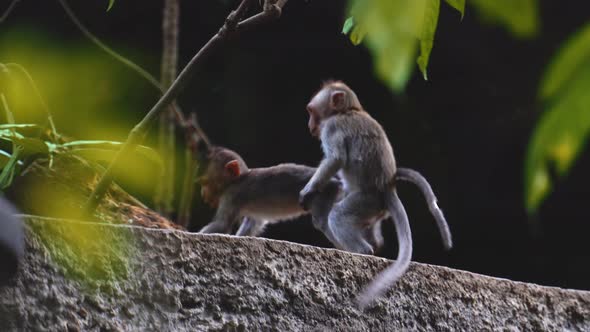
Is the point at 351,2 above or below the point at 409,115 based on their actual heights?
above

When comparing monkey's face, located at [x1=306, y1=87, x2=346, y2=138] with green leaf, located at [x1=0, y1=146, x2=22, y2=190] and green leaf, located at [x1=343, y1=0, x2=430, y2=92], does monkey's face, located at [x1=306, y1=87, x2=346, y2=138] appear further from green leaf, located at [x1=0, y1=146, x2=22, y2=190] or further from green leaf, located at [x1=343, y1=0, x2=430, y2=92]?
green leaf, located at [x1=343, y1=0, x2=430, y2=92]

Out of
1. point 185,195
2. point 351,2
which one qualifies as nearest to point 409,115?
point 185,195

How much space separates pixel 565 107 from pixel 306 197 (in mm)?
3774

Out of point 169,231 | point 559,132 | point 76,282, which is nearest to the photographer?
point 559,132

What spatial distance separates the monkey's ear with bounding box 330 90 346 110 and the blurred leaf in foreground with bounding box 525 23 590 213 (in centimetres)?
400

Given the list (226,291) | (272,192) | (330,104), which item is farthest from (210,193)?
(226,291)

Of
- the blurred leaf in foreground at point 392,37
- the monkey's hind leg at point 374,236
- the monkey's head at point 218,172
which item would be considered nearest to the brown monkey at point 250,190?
the monkey's head at point 218,172

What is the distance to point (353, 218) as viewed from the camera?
4059 millimetres

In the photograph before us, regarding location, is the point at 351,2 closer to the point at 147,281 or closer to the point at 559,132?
the point at 559,132

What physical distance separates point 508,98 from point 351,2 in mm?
5749

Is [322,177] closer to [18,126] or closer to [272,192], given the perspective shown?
[272,192]

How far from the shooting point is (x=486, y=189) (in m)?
6.37

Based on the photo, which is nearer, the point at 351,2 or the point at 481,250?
the point at 351,2

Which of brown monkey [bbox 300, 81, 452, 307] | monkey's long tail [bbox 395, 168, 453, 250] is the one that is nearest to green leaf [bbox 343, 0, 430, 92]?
monkey's long tail [bbox 395, 168, 453, 250]
